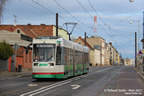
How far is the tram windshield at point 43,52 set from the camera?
18.8 metres

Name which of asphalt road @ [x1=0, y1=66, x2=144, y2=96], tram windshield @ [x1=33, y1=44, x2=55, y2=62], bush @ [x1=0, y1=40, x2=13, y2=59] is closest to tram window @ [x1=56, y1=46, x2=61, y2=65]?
tram windshield @ [x1=33, y1=44, x2=55, y2=62]

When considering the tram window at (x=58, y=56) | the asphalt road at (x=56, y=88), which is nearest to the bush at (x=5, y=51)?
the asphalt road at (x=56, y=88)

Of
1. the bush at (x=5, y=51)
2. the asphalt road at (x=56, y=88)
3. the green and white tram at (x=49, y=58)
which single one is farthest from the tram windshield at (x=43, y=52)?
the bush at (x=5, y=51)

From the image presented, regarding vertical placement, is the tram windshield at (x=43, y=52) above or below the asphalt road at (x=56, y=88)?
above

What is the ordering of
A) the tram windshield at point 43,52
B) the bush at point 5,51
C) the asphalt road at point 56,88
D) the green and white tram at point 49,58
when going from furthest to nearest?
the bush at point 5,51
the tram windshield at point 43,52
the green and white tram at point 49,58
the asphalt road at point 56,88

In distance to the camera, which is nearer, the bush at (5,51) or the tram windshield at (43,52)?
the tram windshield at (43,52)

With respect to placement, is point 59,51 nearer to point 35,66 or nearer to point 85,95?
point 35,66

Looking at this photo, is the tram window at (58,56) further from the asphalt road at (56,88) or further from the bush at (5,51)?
the bush at (5,51)

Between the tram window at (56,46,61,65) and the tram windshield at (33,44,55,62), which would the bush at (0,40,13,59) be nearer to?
the tram windshield at (33,44,55,62)

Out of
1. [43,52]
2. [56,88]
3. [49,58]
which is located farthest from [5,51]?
[56,88]

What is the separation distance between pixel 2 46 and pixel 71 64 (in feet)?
40.3

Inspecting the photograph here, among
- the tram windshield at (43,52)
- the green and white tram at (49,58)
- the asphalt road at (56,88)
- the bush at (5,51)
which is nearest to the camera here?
the asphalt road at (56,88)

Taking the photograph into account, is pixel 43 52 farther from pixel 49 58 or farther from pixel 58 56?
pixel 58 56

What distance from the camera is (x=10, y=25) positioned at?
68.8m
